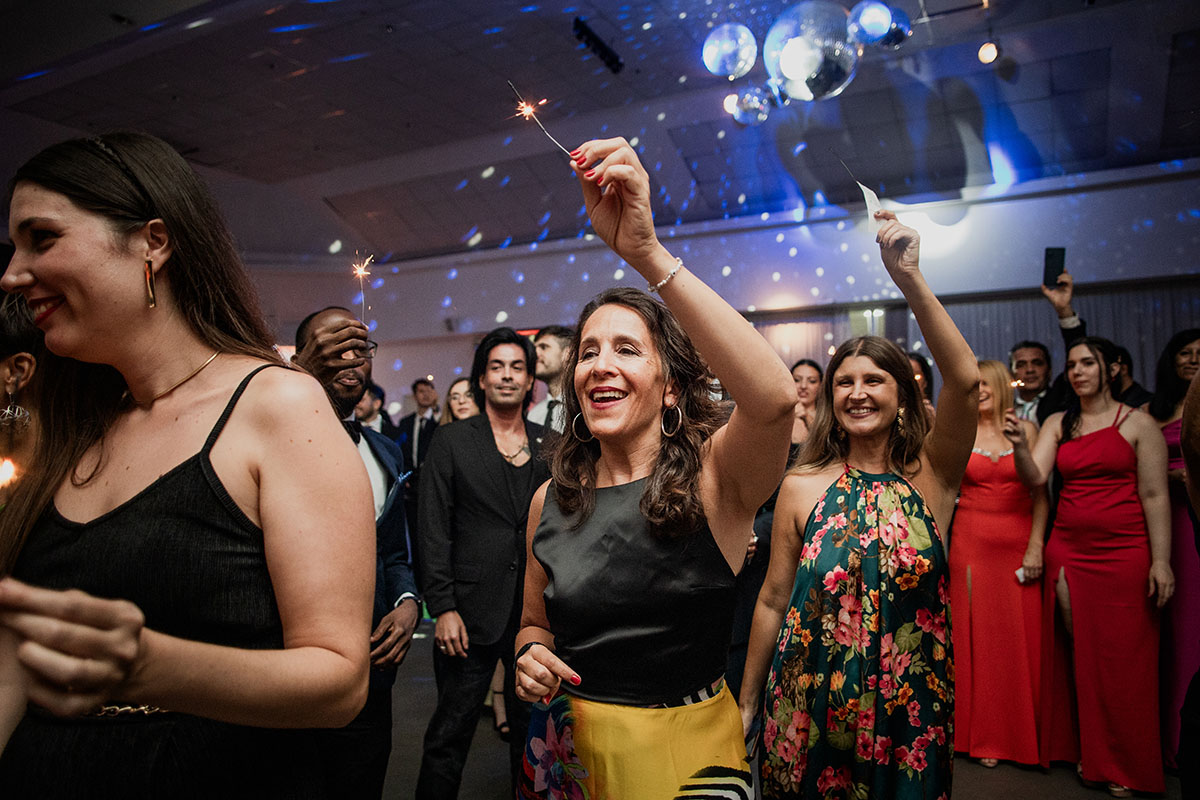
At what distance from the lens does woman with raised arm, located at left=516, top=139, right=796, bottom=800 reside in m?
1.15

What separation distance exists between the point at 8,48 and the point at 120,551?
7.09m

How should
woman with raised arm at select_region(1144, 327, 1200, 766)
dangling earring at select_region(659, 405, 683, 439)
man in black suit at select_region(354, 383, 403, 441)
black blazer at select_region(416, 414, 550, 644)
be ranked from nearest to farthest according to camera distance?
dangling earring at select_region(659, 405, 683, 439), black blazer at select_region(416, 414, 550, 644), woman with raised arm at select_region(1144, 327, 1200, 766), man in black suit at select_region(354, 383, 403, 441)

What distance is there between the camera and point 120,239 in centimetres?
92

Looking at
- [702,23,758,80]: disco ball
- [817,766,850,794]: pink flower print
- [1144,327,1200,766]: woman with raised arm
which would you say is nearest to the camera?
[817,766,850,794]: pink flower print

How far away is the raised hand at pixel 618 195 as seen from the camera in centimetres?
108

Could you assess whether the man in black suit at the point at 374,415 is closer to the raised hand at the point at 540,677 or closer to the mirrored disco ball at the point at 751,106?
the mirrored disco ball at the point at 751,106

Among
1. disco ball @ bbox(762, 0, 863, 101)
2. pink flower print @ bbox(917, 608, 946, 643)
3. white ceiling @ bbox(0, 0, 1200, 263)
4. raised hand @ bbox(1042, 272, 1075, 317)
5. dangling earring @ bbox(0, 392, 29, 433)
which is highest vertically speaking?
white ceiling @ bbox(0, 0, 1200, 263)

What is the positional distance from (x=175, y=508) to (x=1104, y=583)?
364 cm

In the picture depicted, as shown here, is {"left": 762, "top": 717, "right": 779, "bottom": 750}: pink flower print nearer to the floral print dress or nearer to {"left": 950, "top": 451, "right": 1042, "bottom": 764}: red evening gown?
the floral print dress

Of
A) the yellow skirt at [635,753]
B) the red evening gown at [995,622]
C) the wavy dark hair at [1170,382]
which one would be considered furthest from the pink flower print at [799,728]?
the wavy dark hair at [1170,382]

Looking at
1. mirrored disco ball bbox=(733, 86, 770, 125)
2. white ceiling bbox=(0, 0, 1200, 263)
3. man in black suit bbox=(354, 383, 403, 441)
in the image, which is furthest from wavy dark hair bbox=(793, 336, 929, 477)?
white ceiling bbox=(0, 0, 1200, 263)

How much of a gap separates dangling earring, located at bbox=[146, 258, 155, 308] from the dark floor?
103 inches

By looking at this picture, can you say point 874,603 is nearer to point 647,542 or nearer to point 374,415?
point 647,542

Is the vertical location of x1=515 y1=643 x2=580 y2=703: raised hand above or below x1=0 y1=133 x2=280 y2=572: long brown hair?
→ below
